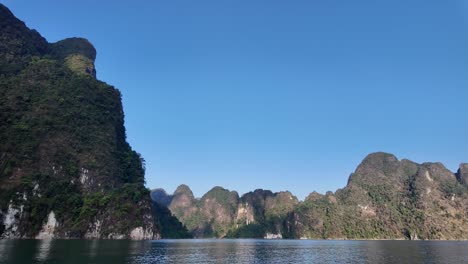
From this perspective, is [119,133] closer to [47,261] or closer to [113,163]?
[113,163]

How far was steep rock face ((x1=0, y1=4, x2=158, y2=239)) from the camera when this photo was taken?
3369 inches

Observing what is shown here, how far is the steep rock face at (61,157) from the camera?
281ft

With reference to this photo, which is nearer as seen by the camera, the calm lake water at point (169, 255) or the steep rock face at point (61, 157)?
the calm lake water at point (169, 255)

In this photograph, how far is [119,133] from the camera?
131 metres

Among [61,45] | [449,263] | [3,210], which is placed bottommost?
[449,263]

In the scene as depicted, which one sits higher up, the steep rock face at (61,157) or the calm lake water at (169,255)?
the steep rock face at (61,157)

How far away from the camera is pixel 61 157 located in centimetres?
9706

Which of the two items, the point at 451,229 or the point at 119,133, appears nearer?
the point at 119,133

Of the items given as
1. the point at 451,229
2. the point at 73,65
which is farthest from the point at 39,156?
the point at 451,229

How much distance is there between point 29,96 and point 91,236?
4519 cm

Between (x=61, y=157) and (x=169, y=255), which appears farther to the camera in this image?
(x=61, y=157)

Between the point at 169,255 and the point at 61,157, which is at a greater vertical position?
the point at 61,157

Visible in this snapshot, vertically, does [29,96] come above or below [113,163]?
above

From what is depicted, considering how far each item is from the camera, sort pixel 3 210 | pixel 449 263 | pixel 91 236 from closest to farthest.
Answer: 1. pixel 449 263
2. pixel 3 210
3. pixel 91 236
